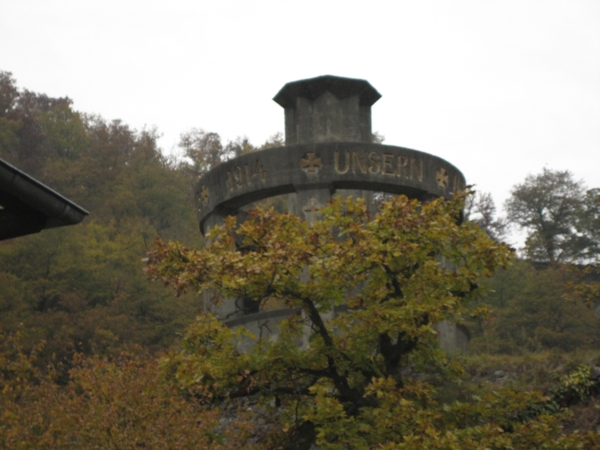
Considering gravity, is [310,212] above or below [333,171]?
below

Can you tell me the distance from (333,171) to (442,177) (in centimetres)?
230

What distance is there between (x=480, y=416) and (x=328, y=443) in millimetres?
2093

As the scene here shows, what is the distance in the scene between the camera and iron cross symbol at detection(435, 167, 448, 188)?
1886 cm

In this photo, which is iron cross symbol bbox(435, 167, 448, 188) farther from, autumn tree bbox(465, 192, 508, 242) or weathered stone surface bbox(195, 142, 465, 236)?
autumn tree bbox(465, 192, 508, 242)

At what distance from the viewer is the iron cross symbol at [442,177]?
1886 centimetres

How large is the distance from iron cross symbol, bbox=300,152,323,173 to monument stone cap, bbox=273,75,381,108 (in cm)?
310

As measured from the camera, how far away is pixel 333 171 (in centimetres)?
1805

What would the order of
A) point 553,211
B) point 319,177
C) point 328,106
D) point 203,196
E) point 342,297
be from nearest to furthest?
1. point 342,297
2. point 319,177
3. point 203,196
4. point 328,106
5. point 553,211

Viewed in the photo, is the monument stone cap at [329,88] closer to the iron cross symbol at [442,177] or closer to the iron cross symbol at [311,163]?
the iron cross symbol at [442,177]

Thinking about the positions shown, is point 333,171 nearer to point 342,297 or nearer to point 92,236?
point 342,297

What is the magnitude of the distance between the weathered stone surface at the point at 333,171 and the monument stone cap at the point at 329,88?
285cm

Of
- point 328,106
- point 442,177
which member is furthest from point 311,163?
point 328,106

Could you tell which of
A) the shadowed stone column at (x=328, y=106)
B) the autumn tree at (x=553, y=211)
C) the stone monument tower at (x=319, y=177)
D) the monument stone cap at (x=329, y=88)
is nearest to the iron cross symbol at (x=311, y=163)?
the stone monument tower at (x=319, y=177)

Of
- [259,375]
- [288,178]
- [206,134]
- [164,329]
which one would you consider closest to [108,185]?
[206,134]
